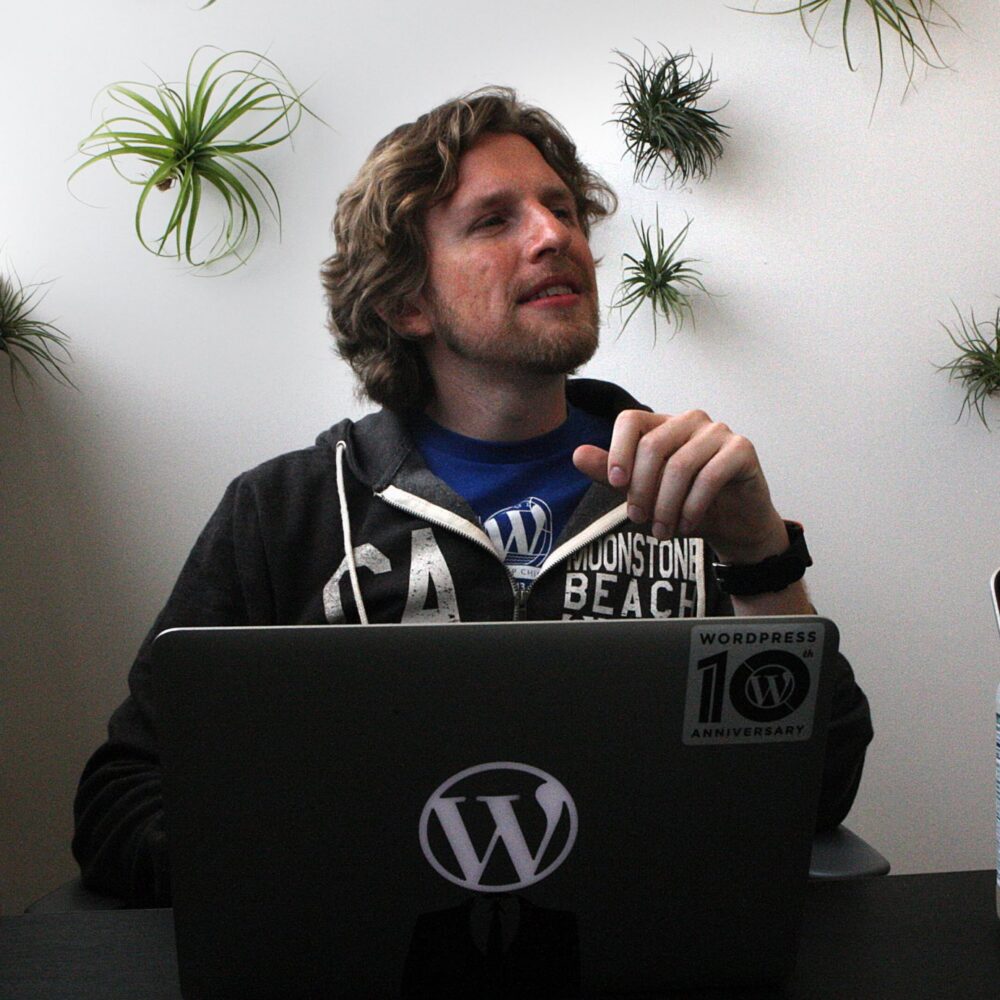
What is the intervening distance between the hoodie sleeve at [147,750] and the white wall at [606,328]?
0.71 metres

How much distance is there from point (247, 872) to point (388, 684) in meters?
0.12

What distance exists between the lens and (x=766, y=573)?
1.12 meters

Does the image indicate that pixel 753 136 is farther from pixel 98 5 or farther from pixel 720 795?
pixel 720 795

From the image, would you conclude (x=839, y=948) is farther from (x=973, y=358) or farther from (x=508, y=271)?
(x=973, y=358)

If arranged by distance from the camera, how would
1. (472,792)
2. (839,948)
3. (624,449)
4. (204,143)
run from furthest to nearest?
(204,143), (624,449), (839,948), (472,792)

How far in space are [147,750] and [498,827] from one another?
77 cm

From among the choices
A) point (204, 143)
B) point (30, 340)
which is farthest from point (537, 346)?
point (30, 340)

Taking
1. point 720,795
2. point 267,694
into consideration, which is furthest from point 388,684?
point 720,795

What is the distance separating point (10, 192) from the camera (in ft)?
6.62

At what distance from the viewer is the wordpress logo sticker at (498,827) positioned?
1.74 feet

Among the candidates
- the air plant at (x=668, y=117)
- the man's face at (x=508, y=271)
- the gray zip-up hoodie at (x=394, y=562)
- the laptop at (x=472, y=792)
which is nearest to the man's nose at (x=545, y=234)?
the man's face at (x=508, y=271)

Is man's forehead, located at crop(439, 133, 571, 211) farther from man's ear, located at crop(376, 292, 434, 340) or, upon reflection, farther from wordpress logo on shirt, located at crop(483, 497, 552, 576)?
wordpress logo on shirt, located at crop(483, 497, 552, 576)

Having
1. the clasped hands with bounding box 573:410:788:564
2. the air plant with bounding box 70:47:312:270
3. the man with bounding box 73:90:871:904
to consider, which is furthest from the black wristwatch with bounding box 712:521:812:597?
the air plant with bounding box 70:47:312:270

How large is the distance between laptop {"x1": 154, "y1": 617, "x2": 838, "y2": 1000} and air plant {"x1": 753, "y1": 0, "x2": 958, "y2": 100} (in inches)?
75.4
